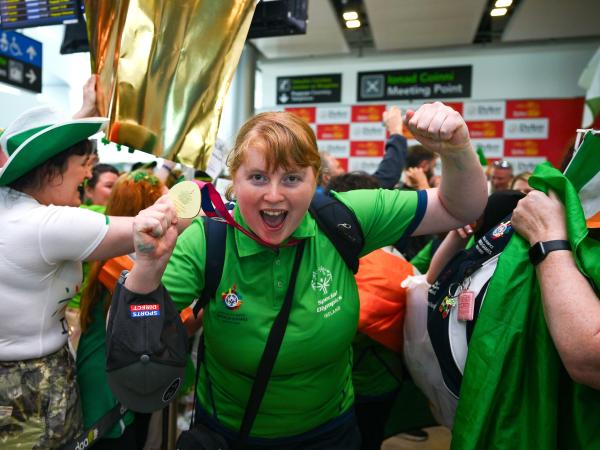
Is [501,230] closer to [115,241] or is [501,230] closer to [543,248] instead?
[543,248]

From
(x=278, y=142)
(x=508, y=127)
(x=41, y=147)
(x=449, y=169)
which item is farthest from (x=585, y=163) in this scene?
(x=508, y=127)

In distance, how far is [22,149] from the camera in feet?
4.15

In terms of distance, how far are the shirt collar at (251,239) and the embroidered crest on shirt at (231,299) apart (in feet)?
0.33

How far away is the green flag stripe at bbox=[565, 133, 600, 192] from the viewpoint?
3.44 ft

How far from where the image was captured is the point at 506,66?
6555mm

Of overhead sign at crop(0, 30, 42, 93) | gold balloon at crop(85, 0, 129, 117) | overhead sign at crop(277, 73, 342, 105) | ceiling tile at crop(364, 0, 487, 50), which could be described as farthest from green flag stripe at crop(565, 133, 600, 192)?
overhead sign at crop(277, 73, 342, 105)

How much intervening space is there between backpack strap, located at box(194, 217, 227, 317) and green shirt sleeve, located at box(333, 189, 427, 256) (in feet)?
1.23

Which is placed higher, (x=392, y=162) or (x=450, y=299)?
(x=392, y=162)

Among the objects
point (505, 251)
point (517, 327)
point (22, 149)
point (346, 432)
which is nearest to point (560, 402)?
point (517, 327)

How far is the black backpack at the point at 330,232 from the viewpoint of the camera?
3.85 feet

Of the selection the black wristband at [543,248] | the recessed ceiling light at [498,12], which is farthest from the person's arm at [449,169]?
the recessed ceiling light at [498,12]

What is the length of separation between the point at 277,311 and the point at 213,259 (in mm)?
214

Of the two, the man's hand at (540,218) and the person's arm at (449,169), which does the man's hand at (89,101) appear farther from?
the man's hand at (540,218)

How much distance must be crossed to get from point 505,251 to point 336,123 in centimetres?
635
